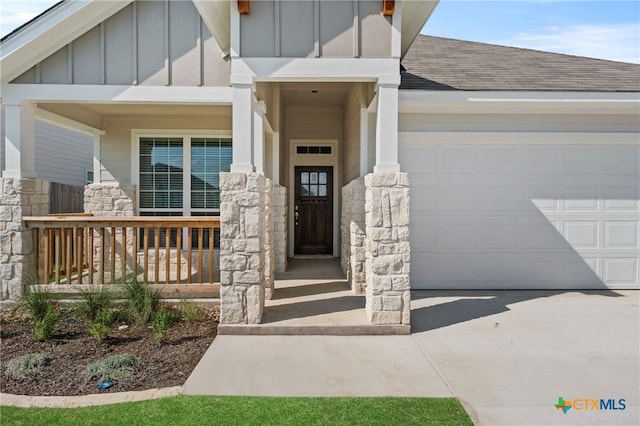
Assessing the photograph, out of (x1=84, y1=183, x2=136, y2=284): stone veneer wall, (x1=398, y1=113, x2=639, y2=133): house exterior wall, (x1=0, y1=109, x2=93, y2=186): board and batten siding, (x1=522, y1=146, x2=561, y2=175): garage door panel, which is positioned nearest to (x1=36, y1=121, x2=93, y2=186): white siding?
(x1=0, y1=109, x2=93, y2=186): board and batten siding

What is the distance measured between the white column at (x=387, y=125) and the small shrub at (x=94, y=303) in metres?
3.53

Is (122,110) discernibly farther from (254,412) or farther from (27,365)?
(254,412)

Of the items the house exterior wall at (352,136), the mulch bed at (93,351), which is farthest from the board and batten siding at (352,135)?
the mulch bed at (93,351)

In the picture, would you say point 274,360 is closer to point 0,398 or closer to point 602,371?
point 0,398

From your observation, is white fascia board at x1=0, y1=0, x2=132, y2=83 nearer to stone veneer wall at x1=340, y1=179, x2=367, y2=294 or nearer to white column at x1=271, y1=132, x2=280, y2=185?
white column at x1=271, y1=132, x2=280, y2=185

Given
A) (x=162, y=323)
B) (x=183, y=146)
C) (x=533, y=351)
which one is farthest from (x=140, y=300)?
(x=533, y=351)

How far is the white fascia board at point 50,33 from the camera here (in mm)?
5324

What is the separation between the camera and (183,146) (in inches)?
302

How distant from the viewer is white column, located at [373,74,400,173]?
14.9 ft

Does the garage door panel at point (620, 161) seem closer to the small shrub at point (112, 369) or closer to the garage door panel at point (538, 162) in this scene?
the garage door panel at point (538, 162)

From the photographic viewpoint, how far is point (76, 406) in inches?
112

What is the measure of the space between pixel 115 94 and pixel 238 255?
125 inches

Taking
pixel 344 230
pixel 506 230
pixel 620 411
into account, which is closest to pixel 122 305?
pixel 344 230

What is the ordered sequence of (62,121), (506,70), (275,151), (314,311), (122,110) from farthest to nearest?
(275,151), (122,110), (506,70), (62,121), (314,311)
